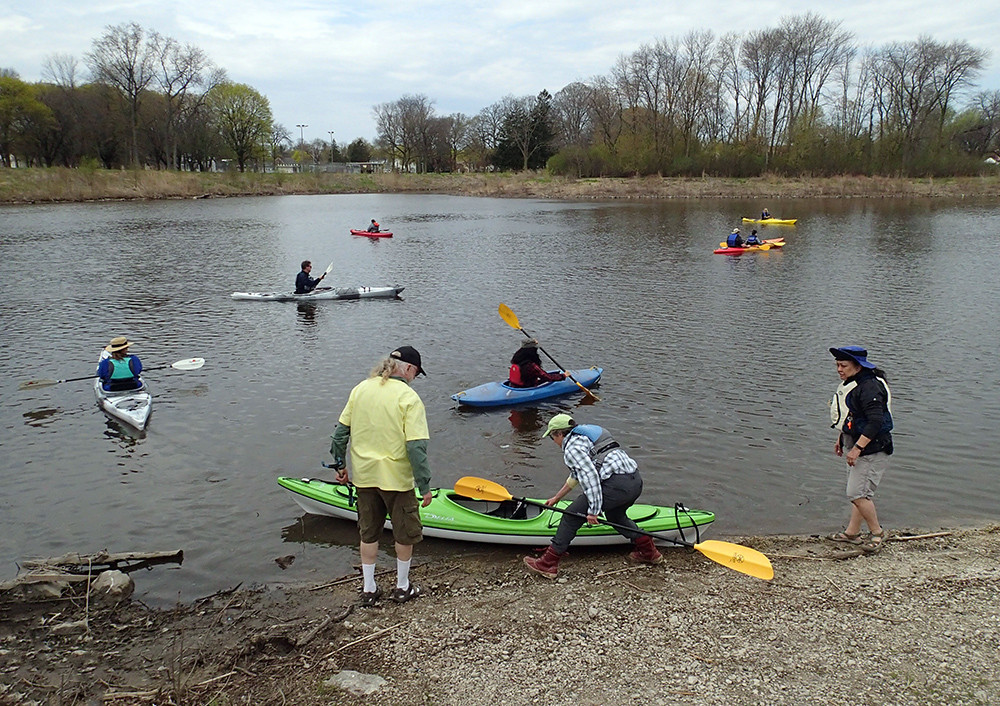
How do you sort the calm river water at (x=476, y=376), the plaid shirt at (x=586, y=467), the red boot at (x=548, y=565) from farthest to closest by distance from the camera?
the calm river water at (x=476, y=376) → the red boot at (x=548, y=565) → the plaid shirt at (x=586, y=467)

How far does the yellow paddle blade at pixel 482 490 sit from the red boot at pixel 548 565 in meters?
0.79

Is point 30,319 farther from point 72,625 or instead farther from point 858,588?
point 858,588

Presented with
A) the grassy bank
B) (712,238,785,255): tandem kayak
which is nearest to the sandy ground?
(712,238,785,255): tandem kayak

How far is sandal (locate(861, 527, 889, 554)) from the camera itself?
6.42 m

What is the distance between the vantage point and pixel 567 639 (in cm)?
505

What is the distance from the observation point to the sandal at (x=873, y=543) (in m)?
6.42

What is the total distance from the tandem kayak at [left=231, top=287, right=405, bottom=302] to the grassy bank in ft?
134

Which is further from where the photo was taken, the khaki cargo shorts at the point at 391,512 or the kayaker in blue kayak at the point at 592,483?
the kayaker in blue kayak at the point at 592,483

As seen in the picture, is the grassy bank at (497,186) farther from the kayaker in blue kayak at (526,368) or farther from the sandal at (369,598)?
the sandal at (369,598)

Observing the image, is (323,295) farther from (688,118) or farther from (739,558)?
(688,118)

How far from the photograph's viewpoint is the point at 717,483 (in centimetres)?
848

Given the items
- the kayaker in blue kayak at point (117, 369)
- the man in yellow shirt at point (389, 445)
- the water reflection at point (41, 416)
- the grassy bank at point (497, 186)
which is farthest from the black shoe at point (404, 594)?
the grassy bank at point (497, 186)

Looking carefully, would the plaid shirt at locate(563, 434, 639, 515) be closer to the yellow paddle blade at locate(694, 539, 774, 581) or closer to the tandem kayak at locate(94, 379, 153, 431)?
the yellow paddle blade at locate(694, 539, 774, 581)

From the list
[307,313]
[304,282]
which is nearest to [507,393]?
[307,313]
